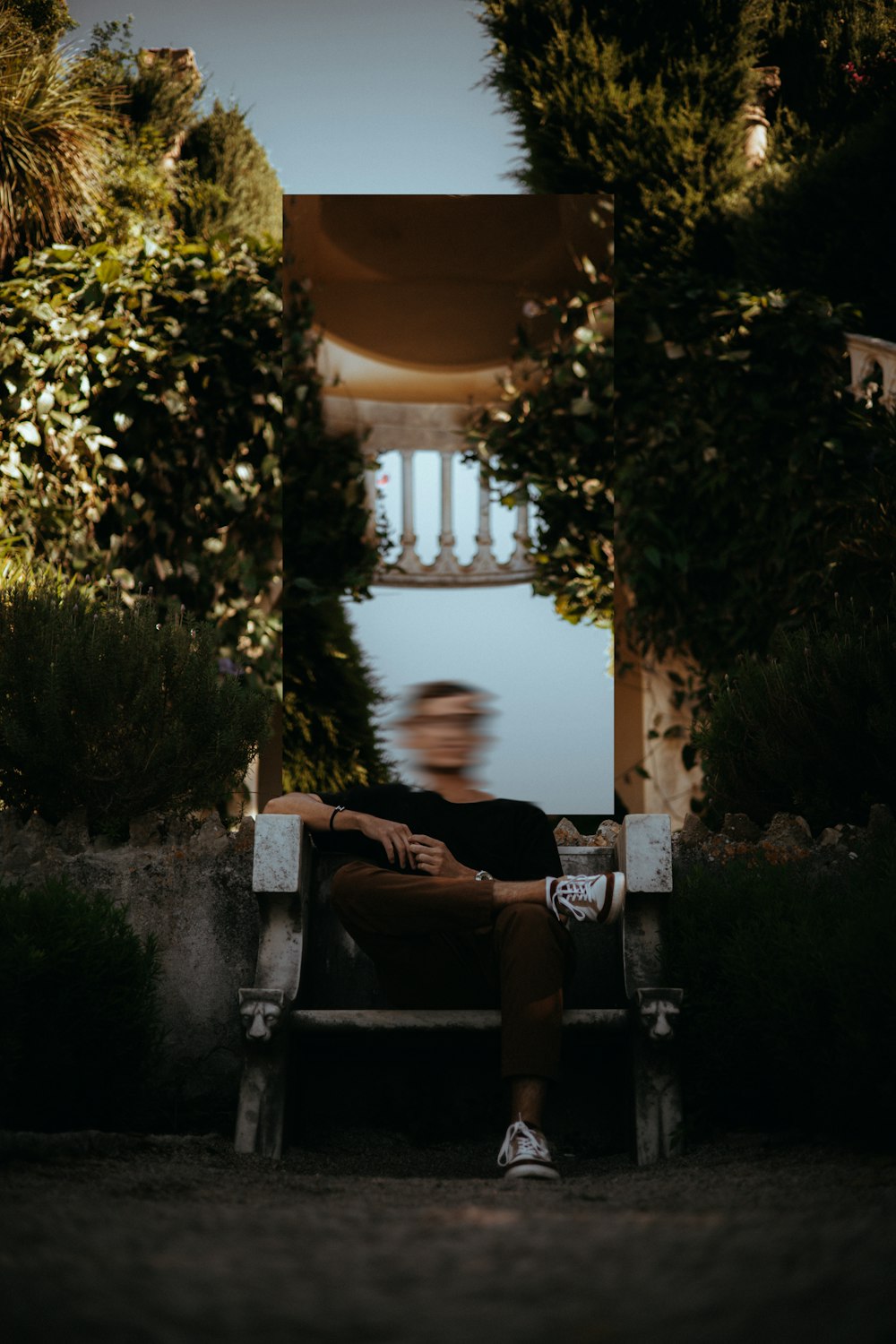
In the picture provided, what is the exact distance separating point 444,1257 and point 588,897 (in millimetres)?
1174

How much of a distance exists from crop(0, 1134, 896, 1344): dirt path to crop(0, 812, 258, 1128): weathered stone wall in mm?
580

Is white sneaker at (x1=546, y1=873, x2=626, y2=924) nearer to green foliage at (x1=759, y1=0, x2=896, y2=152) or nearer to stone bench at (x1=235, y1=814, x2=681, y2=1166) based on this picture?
stone bench at (x1=235, y1=814, x2=681, y2=1166)

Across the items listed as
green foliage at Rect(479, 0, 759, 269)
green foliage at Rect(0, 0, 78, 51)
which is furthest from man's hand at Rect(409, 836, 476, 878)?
green foliage at Rect(0, 0, 78, 51)

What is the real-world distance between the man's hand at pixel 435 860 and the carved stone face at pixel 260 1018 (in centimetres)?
44

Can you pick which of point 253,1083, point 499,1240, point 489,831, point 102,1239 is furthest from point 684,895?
point 102,1239

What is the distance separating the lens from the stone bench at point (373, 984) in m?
2.43

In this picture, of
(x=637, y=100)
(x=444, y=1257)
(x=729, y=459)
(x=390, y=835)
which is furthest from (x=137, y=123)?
(x=444, y=1257)

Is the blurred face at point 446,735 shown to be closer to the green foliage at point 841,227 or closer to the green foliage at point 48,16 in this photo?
the green foliage at point 841,227

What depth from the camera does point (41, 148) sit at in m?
5.58

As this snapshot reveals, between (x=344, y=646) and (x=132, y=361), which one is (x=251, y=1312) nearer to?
(x=344, y=646)

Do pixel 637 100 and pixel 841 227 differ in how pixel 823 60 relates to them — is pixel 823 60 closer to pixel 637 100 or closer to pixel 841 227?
pixel 637 100

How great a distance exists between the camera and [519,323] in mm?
5090

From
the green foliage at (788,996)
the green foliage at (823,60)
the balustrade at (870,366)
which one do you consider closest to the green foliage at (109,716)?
the green foliage at (788,996)

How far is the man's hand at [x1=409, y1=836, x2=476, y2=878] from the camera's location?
269 cm
